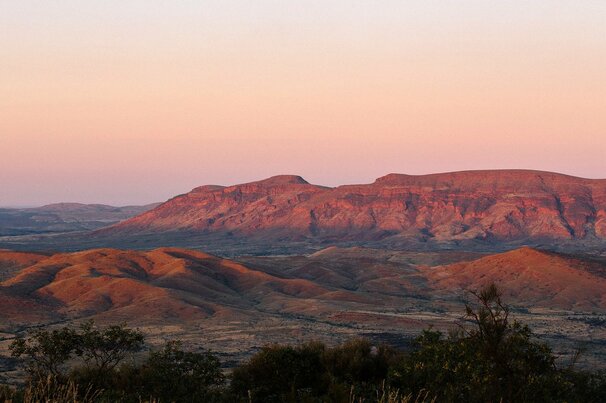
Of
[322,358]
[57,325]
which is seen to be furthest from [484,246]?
[322,358]

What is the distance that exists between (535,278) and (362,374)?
78.0 metres

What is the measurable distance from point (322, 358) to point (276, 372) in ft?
8.96

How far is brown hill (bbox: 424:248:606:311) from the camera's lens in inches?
3622

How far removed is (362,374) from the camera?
28391 mm

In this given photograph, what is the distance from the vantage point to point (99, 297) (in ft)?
269

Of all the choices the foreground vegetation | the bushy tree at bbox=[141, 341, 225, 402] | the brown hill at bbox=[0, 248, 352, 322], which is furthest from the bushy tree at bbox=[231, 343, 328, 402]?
the brown hill at bbox=[0, 248, 352, 322]

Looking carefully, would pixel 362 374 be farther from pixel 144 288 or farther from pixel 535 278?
pixel 535 278

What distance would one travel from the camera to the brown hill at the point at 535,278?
92000mm

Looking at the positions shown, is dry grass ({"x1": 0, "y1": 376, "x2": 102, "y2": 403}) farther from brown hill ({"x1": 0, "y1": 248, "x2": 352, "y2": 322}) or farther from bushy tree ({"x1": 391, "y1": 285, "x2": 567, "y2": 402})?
brown hill ({"x1": 0, "y1": 248, "x2": 352, "y2": 322})

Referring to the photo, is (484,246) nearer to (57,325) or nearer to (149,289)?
(149,289)

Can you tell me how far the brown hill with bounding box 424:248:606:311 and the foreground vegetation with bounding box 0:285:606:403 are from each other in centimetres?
6206

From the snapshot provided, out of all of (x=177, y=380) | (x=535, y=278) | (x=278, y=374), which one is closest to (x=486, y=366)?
(x=278, y=374)

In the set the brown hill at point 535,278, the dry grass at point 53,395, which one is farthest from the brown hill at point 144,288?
the dry grass at point 53,395

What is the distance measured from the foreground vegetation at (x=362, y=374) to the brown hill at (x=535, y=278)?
6206 cm
